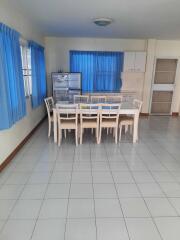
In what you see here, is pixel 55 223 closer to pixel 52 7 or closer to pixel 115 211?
pixel 115 211

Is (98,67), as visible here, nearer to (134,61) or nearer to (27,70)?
(134,61)

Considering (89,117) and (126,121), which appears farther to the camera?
(126,121)

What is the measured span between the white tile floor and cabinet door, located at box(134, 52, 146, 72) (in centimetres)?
326

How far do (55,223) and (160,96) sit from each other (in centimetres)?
606

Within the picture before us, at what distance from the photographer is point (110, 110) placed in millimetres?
3820

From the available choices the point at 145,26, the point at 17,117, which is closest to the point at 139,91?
the point at 145,26

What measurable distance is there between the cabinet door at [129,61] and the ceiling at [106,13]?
49.6 inches

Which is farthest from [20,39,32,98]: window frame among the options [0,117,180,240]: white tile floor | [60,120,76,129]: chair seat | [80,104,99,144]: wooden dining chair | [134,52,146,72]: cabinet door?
[134,52,146,72]: cabinet door

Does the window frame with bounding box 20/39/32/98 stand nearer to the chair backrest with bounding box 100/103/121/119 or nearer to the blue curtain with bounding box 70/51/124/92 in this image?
the chair backrest with bounding box 100/103/121/119

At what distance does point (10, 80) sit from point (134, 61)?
4.41 meters

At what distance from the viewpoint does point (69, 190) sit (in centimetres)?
235

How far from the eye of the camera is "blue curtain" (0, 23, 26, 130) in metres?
2.60

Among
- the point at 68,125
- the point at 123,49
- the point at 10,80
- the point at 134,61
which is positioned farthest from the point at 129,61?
the point at 10,80

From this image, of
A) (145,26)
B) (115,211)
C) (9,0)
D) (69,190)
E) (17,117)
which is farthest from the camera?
(145,26)
